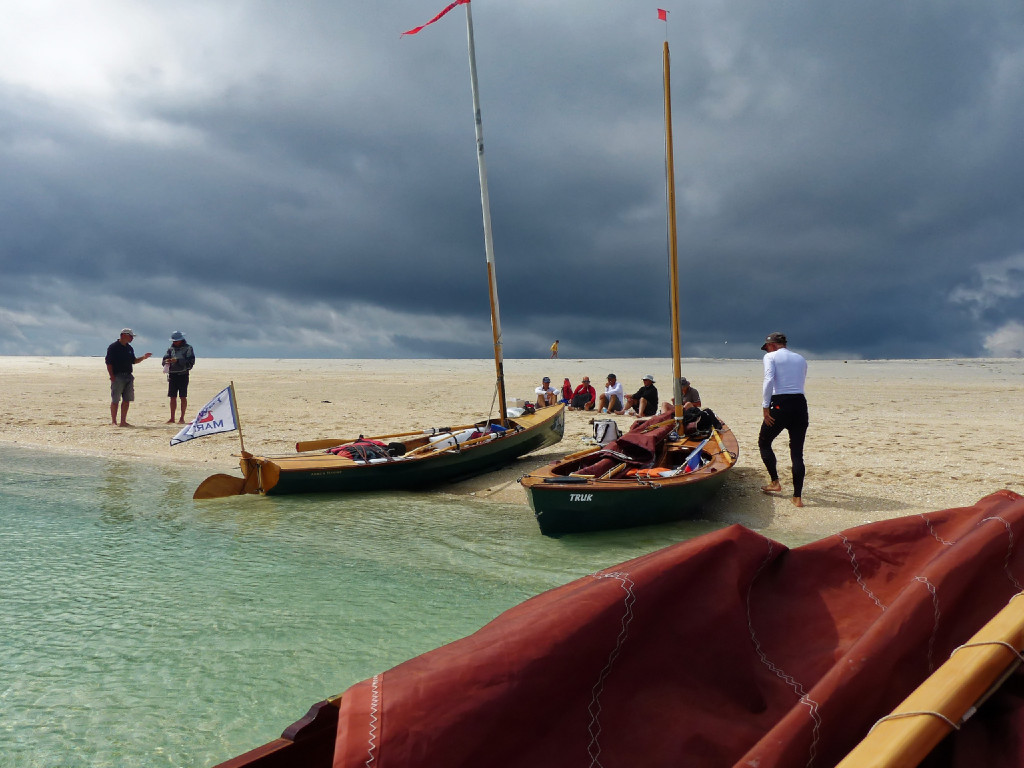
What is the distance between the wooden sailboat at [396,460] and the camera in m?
10.4

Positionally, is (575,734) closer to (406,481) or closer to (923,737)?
(923,737)

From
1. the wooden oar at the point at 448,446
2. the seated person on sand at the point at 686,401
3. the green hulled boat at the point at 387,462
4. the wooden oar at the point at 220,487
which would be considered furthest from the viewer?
the seated person on sand at the point at 686,401

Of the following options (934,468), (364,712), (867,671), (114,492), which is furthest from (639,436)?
(114,492)

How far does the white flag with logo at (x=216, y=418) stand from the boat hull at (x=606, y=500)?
16.6 ft

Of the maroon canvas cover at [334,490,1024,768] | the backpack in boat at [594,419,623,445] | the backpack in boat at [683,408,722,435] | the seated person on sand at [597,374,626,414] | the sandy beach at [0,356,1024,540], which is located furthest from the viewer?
the seated person on sand at [597,374,626,414]

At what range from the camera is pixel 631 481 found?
829 centimetres

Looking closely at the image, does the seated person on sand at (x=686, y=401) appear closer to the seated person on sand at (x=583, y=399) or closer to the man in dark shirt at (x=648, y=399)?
the man in dark shirt at (x=648, y=399)

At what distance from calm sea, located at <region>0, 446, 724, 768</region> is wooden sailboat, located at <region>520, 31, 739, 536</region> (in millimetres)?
320

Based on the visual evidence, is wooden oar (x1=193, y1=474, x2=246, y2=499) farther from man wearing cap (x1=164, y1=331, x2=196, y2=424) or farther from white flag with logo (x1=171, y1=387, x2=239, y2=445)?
man wearing cap (x1=164, y1=331, x2=196, y2=424)

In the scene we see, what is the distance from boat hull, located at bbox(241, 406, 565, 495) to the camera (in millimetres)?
10477

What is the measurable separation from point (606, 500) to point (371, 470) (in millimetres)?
4660

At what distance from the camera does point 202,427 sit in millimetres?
9773

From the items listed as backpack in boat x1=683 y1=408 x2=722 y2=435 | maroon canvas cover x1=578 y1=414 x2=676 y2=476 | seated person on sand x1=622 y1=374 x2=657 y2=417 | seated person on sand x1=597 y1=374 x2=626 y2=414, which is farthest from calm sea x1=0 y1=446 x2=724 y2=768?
seated person on sand x1=597 y1=374 x2=626 y2=414

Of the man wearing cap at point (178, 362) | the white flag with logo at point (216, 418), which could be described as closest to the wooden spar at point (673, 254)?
the white flag with logo at point (216, 418)
